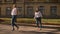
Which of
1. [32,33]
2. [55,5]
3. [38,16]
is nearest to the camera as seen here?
[32,33]

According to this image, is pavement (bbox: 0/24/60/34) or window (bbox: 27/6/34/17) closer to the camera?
pavement (bbox: 0/24/60/34)

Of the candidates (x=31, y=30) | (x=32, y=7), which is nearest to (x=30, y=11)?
(x=32, y=7)

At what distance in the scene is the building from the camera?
45375mm

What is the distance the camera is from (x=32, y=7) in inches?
1802

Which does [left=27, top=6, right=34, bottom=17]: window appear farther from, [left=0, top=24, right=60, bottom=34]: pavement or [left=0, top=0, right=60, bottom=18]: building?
[left=0, top=24, right=60, bottom=34]: pavement

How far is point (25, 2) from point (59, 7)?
619cm

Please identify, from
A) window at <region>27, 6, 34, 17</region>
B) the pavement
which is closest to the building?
window at <region>27, 6, 34, 17</region>

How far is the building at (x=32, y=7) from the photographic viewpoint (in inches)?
1786

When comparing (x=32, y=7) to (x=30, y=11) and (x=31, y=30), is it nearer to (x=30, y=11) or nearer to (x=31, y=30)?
(x=30, y=11)

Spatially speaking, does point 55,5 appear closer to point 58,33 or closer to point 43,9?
point 43,9

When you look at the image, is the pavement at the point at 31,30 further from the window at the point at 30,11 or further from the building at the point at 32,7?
the building at the point at 32,7

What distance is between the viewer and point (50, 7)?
45.6 meters

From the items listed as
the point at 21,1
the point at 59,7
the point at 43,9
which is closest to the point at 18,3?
the point at 21,1

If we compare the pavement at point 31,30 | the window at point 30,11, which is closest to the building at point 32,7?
the window at point 30,11
